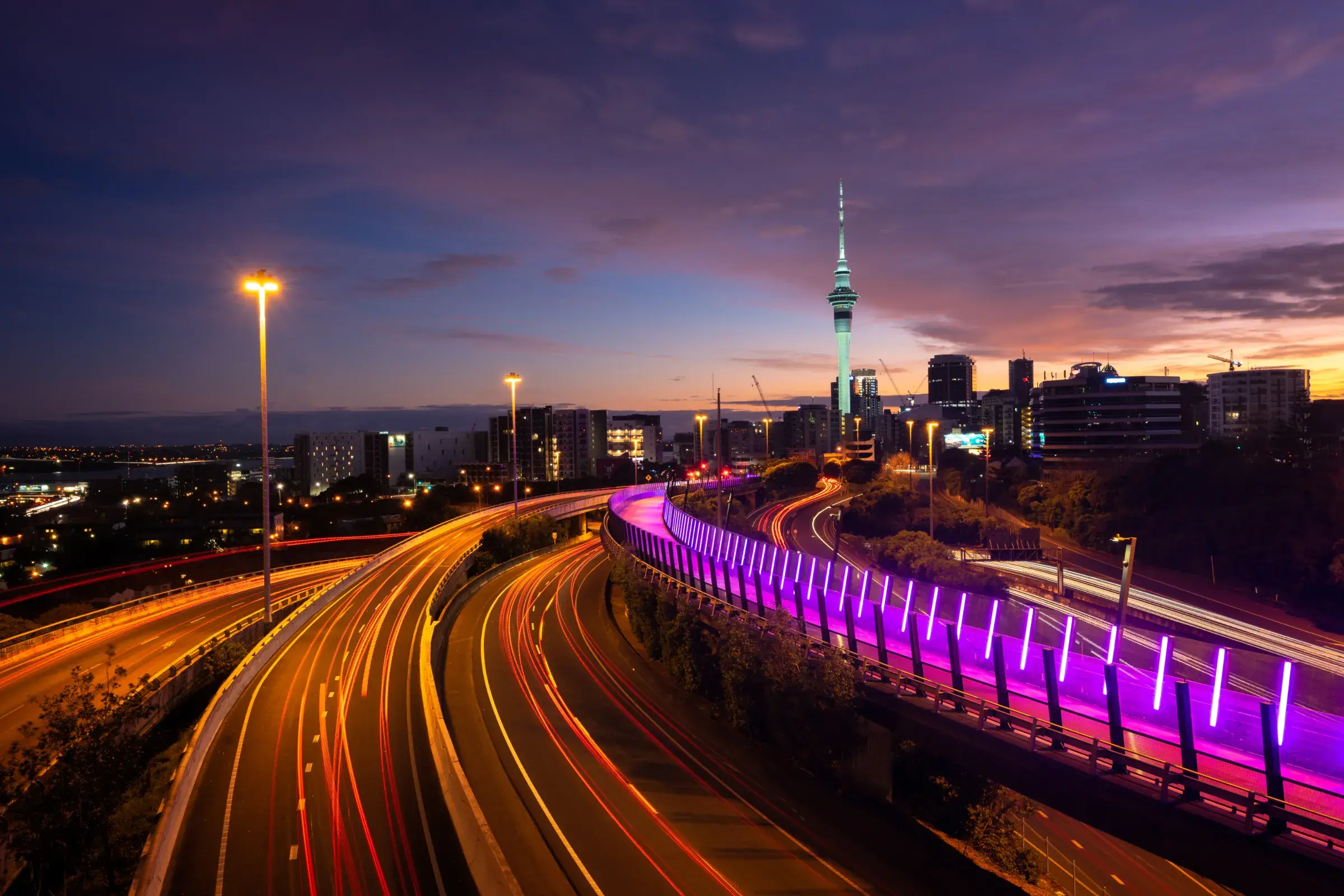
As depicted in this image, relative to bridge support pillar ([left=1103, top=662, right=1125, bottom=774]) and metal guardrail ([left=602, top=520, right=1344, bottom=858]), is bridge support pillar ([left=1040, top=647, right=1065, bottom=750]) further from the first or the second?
bridge support pillar ([left=1103, top=662, right=1125, bottom=774])

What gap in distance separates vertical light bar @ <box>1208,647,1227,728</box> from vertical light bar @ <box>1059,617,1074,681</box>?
252 centimetres

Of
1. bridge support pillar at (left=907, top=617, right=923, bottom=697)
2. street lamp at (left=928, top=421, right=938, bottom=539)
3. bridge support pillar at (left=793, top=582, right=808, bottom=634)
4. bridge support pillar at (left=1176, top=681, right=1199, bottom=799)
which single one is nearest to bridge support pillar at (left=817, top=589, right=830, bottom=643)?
Answer: bridge support pillar at (left=793, top=582, right=808, bottom=634)

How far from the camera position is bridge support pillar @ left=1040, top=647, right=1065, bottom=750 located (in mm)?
14547

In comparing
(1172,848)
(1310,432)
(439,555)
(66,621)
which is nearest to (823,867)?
(1172,848)

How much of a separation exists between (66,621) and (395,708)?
1883 cm

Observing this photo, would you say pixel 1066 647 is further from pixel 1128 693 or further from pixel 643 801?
pixel 643 801

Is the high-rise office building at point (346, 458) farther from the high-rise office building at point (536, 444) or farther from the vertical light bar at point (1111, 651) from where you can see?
the vertical light bar at point (1111, 651)

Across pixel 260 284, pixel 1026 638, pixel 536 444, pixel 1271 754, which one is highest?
pixel 260 284

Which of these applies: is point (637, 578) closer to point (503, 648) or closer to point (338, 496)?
point (503, 648)

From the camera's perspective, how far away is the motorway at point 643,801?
16.4 metres

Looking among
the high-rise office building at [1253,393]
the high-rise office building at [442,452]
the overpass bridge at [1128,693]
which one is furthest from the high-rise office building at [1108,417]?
the high-rise office building at [442,452]

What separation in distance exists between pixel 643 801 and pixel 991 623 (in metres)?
10.1

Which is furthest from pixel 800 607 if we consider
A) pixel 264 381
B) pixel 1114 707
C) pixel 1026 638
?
pixel 264 381

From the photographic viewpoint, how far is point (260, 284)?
75.4ft
